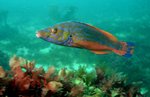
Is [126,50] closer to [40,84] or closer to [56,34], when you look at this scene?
[56,34]

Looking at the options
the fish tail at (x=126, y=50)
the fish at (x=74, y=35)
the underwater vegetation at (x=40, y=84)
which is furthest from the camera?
the fish tail at (x=126, y=50)

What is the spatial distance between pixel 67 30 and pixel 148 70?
11286 mm

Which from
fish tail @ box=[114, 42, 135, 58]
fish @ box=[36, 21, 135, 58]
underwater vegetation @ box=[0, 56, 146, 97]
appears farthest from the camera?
fish tail @ box=[114, 42, 135, 58]

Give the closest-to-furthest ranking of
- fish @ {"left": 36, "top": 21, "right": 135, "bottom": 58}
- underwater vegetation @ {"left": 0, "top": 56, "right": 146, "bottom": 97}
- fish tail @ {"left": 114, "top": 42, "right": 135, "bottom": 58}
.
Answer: underwater vegetation @ {"left": 0, "top": 56, "right": 146, "bottom": 97}, fish @ {"left": 36, "top": 21, "right": 135, "bottom": 58}, fish tail @ {"left": 114, "top": 42, "right": 135, "bottom": 58}

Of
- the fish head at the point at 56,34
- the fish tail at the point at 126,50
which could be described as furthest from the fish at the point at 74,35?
the fish tail at the point at 126,50

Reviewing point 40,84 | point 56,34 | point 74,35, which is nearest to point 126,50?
point 74,35

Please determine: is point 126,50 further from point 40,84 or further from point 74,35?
point 40,84

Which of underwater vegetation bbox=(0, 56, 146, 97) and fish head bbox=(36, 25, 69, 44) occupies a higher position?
fish head bbox=(36, 25, 69, 44)

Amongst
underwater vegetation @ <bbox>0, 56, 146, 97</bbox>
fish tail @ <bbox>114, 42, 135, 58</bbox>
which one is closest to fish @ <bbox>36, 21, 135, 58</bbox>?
fish tail @ <bbox>114, 42, 135, 58</bbox>

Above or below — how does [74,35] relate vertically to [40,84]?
above

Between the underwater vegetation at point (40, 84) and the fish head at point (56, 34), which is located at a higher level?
the fish head at point (56, 34)

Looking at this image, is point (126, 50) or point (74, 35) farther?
point (126, 50)

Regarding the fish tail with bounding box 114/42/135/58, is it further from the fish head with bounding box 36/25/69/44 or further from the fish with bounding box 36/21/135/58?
the fish head with bounding box 36/25/69/44

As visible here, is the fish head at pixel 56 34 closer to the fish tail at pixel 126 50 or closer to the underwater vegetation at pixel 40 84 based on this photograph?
the underwater vegetation at pixel 40 84
